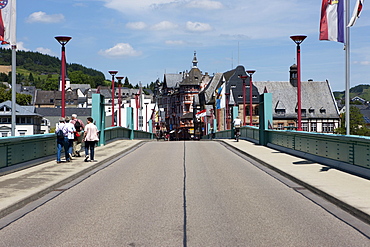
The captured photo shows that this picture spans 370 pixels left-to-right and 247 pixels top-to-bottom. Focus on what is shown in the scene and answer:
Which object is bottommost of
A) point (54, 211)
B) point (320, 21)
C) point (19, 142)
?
point (54, 211)

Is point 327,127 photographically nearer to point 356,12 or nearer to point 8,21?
point 356,12

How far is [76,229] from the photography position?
7.93 meters

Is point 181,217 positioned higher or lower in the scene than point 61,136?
lower

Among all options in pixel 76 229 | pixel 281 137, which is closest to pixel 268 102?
pixel 281 137

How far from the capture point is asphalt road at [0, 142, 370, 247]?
7184mm

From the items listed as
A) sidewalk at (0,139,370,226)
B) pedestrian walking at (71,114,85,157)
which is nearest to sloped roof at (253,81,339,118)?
pedestrian walking at (71,114,85,157)

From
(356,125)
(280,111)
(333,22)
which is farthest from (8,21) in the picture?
(356,125)

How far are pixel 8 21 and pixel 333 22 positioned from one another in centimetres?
1082

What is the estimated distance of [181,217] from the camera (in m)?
8.84

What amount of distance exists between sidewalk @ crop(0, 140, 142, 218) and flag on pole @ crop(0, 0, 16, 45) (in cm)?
437

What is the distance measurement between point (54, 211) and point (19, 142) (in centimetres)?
671

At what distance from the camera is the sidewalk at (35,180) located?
10.3 m

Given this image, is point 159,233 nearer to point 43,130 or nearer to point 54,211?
point 54,211

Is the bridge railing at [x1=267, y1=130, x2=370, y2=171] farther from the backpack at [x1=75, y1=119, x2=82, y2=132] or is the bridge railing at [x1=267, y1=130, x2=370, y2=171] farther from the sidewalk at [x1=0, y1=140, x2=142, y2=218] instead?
the backpack at [x1=75, y1=119, x2=82, y2=132]
